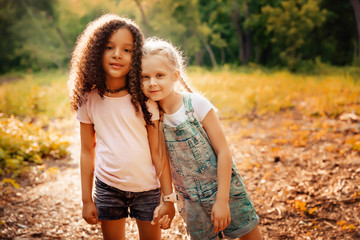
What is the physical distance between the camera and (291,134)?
477 cm

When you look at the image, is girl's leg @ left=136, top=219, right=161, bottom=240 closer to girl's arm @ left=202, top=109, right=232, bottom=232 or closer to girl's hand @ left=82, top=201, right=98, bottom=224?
girl's hand @ left=82, top=201, right=98, bottom=224

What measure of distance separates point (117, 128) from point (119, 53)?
0.40 metres

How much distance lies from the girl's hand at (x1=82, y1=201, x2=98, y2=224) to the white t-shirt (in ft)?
2.06

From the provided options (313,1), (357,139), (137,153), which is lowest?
(357,139)

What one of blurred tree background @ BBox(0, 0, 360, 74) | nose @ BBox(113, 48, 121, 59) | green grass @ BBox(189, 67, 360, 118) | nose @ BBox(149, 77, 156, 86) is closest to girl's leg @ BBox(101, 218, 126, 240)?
nose @ BBox(149, 77, 156, 86)

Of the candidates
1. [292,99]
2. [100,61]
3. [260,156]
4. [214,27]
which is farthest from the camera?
[214,27]

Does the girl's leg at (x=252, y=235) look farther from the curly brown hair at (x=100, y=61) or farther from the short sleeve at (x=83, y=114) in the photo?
the short sleeve at (x=83, y=114)

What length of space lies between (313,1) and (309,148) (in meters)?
12.9

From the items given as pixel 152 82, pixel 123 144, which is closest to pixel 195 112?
pixel 152 82

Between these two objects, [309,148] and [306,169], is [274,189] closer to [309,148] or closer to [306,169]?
[306,169]

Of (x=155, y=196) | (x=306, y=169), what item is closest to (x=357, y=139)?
(x=306, y=169)

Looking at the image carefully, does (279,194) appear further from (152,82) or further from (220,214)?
(152,82)

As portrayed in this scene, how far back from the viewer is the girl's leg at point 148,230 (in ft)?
4.82

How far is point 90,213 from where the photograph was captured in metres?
1.46
